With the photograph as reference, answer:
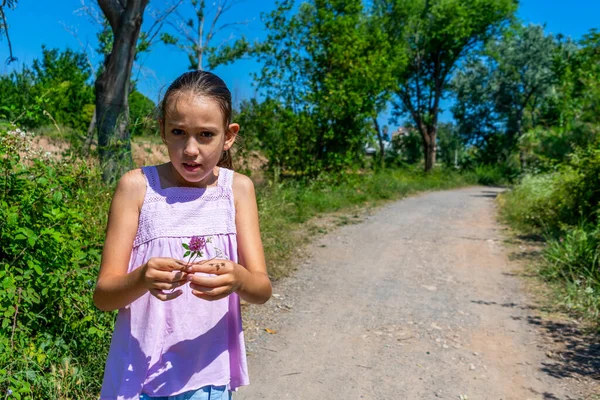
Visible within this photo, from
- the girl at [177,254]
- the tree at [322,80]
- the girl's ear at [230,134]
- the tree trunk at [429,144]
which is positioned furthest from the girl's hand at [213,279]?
the tree trunk at [429,144]

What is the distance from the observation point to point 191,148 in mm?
1479

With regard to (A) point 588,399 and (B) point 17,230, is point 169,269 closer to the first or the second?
(B) point 17,230

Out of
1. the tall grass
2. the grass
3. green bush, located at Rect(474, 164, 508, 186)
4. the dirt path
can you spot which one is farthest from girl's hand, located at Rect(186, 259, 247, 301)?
green bush, located at Rect(474, 164, 508, 186)

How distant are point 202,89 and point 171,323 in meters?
0.66

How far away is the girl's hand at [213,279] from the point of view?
125 cm

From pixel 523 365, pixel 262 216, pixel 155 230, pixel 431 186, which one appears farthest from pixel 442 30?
pixel 155 230

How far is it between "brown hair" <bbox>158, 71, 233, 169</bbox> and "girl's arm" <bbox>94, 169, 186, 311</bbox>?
9.7 inches

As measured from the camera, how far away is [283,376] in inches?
143

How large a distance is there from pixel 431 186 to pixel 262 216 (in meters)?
16.1

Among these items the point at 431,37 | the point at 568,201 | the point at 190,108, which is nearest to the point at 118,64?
the point at 190,108

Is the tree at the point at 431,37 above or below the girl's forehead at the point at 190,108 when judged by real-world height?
above

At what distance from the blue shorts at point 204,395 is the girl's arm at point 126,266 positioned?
11.9 inches

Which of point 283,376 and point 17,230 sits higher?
point 17,230

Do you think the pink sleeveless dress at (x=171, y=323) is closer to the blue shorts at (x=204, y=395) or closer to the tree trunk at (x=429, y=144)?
the blue shorts at (x=204, y=395)
